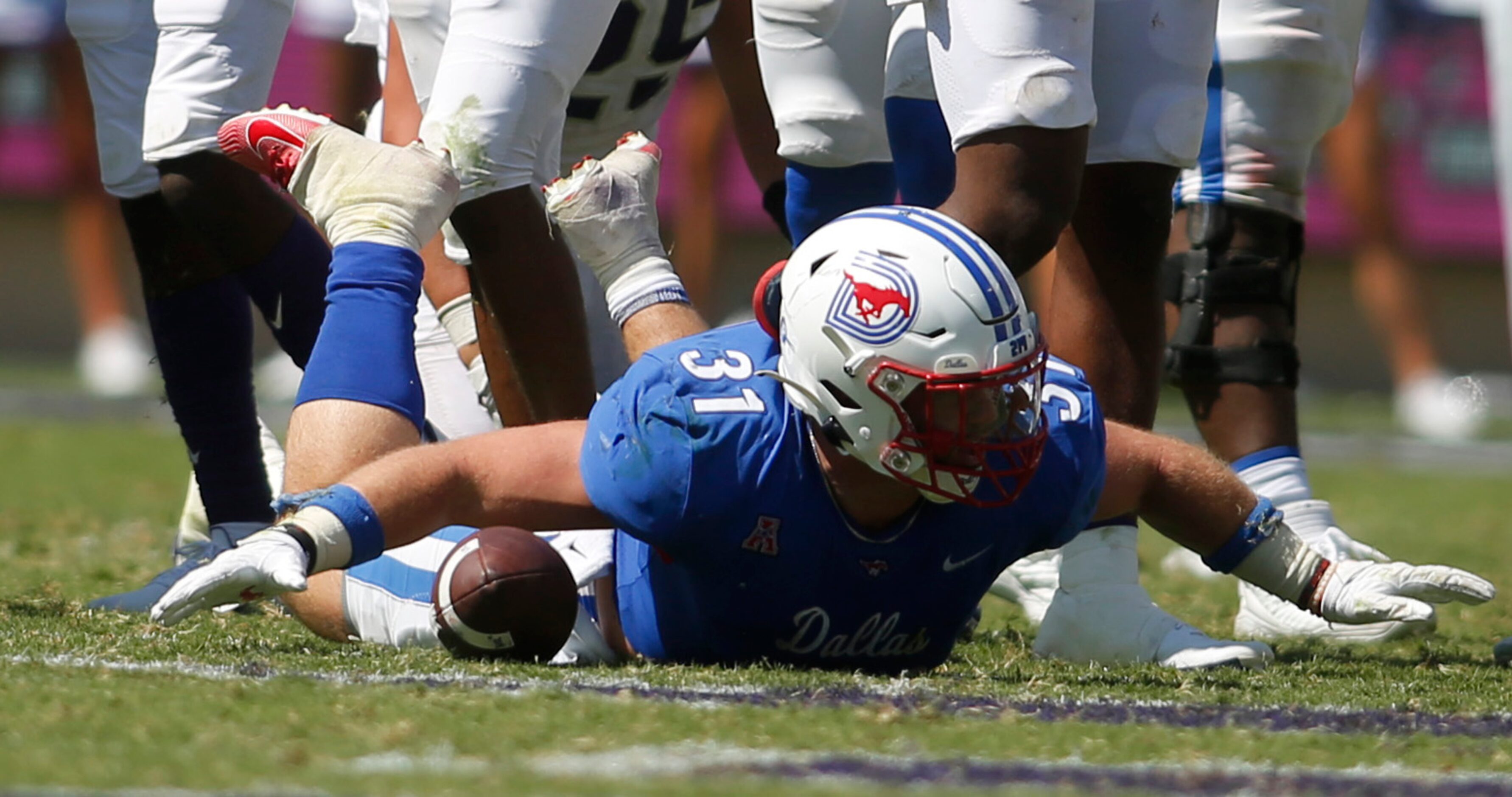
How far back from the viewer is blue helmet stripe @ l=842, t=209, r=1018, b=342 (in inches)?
109

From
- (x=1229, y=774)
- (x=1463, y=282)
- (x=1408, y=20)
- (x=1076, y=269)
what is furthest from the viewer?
(x=1463, y=282)

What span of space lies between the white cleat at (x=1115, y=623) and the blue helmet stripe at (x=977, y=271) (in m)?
0.77

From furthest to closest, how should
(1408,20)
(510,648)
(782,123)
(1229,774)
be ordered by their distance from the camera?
1. (1408,20)
2. (782,123)
3. (510,648)
4. (1229,774)

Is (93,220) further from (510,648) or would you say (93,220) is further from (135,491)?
(510,648)

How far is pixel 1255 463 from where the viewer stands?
4016 millimetres

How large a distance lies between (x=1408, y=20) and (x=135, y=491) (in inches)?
269

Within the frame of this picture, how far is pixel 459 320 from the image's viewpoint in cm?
423

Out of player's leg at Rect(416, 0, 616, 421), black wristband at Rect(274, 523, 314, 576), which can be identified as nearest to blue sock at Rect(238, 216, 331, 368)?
player's leg at Rect(416, 0, 616, 421)

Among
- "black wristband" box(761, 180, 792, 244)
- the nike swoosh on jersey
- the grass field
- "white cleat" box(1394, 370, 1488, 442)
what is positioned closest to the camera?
the grass field

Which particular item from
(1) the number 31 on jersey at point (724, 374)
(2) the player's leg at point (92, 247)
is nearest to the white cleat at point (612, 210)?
(1) the number 31 on jersey at point (724, 374)

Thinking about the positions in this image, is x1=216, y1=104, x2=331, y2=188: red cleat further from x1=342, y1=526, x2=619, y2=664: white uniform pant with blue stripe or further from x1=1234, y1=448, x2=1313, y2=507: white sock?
x1=1234, y1=448, x2=1313, y2=507: white sock

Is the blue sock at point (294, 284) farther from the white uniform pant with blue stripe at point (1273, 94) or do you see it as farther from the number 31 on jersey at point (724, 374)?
the white uniform pant with blue stripe at point (1273, 94)

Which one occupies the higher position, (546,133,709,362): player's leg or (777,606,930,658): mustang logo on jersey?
(546,133,709,362): player's leg

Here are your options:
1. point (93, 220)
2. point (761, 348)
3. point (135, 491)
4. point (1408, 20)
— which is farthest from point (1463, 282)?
point (761, 348)
